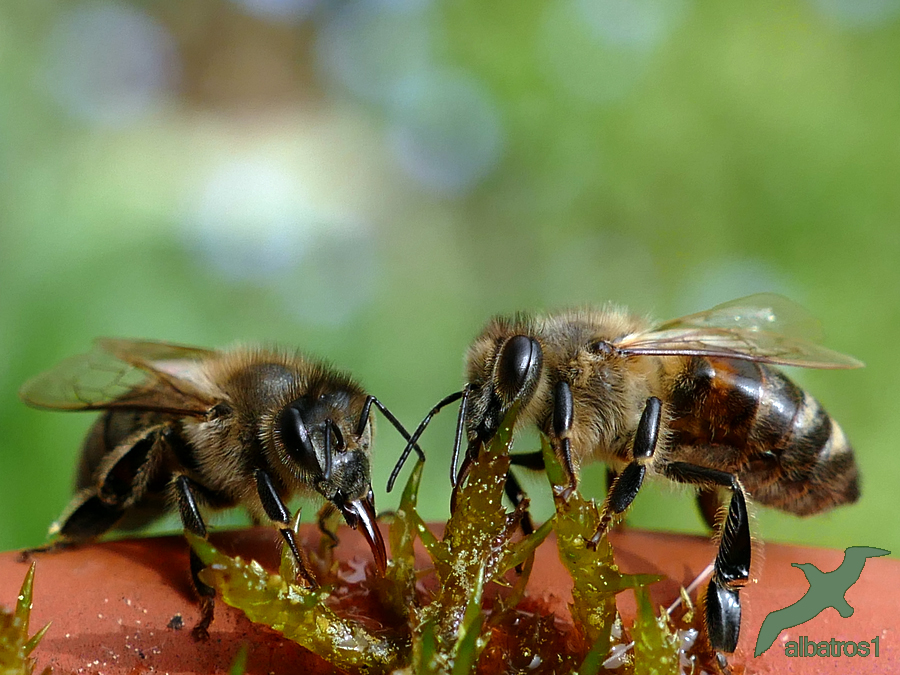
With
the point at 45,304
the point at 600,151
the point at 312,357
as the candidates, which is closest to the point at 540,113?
the point at 600,151

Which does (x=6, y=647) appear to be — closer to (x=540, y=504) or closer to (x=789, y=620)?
(x=789, y=620)

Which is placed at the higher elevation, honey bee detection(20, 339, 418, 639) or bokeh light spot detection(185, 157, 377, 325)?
bokeh light spot detection(185, 157, 377, 325)

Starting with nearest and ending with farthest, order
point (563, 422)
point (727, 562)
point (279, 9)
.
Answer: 1. point (727, 562)
2. point (563, 422)
3. point (279, 9)

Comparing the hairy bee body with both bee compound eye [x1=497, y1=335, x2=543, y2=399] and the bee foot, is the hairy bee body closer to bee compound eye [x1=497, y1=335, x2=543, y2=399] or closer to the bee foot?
bee compound eye [x1=497, y1=335, x2=543, y2=399]

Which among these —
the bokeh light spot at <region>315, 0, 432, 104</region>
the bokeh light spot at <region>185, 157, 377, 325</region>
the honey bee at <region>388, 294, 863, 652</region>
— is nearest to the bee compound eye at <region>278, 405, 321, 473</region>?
the honey bee at <region>388, 294, 863, 652</region>

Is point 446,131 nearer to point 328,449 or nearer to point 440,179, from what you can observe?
point 440,179

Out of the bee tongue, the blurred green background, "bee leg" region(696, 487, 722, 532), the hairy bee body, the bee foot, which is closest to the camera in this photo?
the bee foot

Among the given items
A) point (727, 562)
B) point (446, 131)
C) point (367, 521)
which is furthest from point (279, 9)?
point (727, 562)
